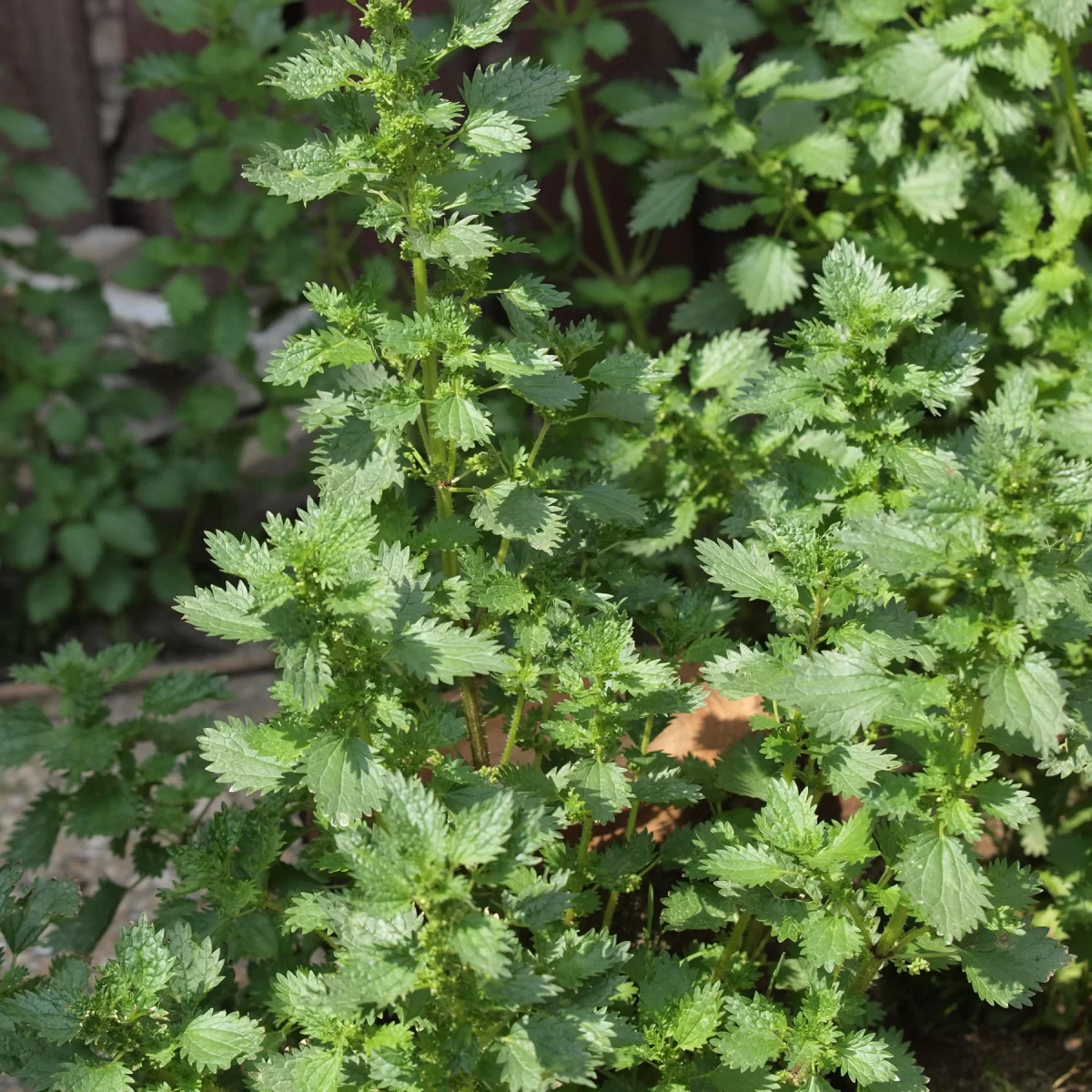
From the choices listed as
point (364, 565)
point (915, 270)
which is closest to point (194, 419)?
point (915, 270)

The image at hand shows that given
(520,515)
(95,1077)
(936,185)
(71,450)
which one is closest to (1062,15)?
(936,185)

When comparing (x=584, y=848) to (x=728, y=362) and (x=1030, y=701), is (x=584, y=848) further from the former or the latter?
(x=728, y=362)

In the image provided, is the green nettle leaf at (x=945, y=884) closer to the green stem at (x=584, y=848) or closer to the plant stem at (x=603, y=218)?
the green stem at (x=584, y=848)

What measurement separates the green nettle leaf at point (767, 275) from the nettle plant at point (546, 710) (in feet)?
2.67

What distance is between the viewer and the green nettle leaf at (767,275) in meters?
2.72

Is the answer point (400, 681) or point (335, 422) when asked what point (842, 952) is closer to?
point (400, 681)

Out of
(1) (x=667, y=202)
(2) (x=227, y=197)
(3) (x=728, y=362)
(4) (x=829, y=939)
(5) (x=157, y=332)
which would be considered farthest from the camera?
(5) (x=157, y=332)

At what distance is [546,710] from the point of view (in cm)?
197

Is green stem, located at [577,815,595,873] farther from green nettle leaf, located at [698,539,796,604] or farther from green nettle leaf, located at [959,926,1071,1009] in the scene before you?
green nettle leaf, located at [959,926,1071,1009]

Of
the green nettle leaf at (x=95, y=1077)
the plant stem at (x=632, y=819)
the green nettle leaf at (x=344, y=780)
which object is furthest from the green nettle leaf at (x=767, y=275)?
the green nettle leaf at (x=95, y=1077)

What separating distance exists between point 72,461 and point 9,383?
292 millimetres

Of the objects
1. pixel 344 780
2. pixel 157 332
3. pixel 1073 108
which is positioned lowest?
pixel 157 332

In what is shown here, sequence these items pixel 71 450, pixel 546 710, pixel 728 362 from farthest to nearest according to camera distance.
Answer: pixel 71 450 → pixel 728 362 → pixel 546 710

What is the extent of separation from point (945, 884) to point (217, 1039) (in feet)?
3.01
